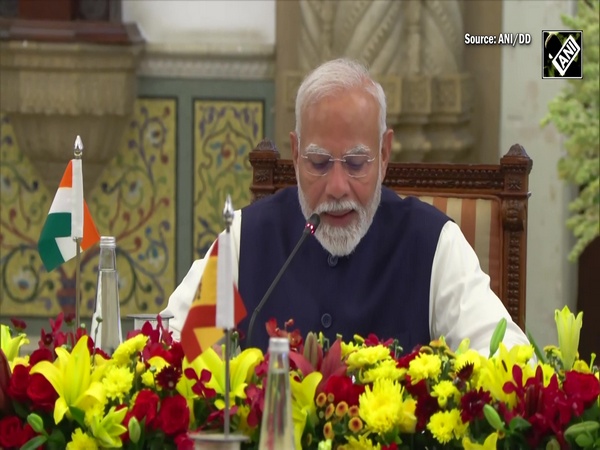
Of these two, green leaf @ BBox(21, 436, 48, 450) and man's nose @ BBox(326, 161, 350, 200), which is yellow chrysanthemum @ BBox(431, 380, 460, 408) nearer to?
green leaf @ BBox(21, 436, 48, 450)

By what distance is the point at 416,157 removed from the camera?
17.0ft

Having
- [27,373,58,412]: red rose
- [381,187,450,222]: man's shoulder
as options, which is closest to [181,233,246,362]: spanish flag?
[27,373,58,412]: red rose

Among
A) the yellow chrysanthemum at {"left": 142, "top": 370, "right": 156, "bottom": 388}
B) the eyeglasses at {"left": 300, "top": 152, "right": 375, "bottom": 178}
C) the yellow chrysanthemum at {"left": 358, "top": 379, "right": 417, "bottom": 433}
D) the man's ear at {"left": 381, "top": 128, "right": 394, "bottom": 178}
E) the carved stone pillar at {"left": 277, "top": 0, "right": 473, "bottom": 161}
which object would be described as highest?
the carved stone pillar at {"left": 277, "top": 0, "right": 473, "bottom": 161}

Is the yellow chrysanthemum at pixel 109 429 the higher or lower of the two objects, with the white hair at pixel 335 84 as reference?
lower

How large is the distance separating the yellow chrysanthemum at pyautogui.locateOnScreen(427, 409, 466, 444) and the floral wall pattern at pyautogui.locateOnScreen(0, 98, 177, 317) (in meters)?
3.75

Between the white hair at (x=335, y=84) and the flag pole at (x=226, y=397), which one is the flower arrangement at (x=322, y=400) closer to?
the flag pole at (x=226, y=397)

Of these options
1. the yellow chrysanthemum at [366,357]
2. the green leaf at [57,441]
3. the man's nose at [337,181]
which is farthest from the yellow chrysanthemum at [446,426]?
the man's nose at [337,181]

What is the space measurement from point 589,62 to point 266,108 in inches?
60.3

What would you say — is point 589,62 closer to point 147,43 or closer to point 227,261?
point 147,43

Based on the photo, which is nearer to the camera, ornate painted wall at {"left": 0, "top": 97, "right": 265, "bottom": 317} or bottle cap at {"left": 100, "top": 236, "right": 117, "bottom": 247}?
bottle cap at {"left": 100, "top": 236, "right": 117, "bottom": 247}

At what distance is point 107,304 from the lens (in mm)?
2254

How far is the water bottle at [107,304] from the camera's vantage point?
7.32 feet

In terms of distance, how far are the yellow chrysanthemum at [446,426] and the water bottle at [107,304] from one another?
62 cm

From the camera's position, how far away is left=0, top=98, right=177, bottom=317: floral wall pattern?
552 cm
